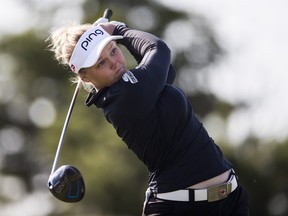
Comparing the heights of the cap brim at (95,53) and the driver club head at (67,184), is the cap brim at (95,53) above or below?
above

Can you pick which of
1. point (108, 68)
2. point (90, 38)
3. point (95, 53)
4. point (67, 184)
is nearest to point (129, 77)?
point (108, 68)

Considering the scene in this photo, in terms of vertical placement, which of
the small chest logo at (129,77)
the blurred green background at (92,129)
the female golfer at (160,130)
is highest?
the small chest logo at (129,77)

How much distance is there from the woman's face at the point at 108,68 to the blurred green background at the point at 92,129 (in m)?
13.3

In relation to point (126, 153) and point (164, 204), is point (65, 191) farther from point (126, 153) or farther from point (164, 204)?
point (126, 153)

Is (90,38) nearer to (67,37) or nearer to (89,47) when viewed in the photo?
(89,47)

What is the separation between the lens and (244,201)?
6.86 meters

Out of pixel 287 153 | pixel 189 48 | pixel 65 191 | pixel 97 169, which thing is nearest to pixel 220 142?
pixel 287 153

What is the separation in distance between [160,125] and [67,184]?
2.74ft

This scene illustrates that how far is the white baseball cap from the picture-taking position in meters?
6.70

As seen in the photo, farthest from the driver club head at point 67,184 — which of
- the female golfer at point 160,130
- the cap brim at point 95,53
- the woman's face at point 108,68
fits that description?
the cap brim at point 95,53

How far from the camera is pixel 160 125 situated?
21.7 feet

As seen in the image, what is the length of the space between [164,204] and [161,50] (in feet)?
3.31

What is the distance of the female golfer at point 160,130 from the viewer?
6566mm

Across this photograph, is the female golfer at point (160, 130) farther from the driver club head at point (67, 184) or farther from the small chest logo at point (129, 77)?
the driver club head at point (67, 184)
